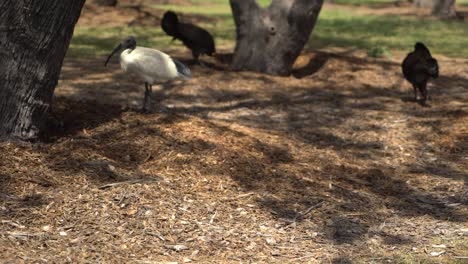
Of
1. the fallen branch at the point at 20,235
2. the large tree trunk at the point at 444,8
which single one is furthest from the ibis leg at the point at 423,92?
the large tree trunk at the point at 444,8

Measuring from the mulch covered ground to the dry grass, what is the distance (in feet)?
0.05

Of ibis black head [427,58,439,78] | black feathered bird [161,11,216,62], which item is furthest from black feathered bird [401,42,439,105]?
black feathered bird [161,11,216,62]

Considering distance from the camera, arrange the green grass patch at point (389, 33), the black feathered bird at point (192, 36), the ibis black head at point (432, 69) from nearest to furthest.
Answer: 1. the ibis black head at point (432, 69)
2. the black feathered bird at point (192, 36)
3. the green grass patch at point (389, 33)

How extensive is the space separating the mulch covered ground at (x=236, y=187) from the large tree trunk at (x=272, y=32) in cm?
269

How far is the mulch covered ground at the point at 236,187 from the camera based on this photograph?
5.21 metres

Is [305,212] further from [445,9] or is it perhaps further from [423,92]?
[445,9]

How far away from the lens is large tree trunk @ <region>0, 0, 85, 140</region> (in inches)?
245

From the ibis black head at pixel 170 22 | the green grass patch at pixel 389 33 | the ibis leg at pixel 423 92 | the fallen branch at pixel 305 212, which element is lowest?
the green grass patch at pixel 389 33

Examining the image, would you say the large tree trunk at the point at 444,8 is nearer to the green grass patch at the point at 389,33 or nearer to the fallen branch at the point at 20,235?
the green grass patch at the point at 389,33

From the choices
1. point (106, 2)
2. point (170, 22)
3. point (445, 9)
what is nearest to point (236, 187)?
point (170, 22)

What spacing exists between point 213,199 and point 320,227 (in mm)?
962

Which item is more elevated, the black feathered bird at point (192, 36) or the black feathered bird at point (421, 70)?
the black feathered bird at point (421, 70)

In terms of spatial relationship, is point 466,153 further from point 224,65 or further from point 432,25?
point 432,25

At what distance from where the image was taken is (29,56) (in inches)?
250
